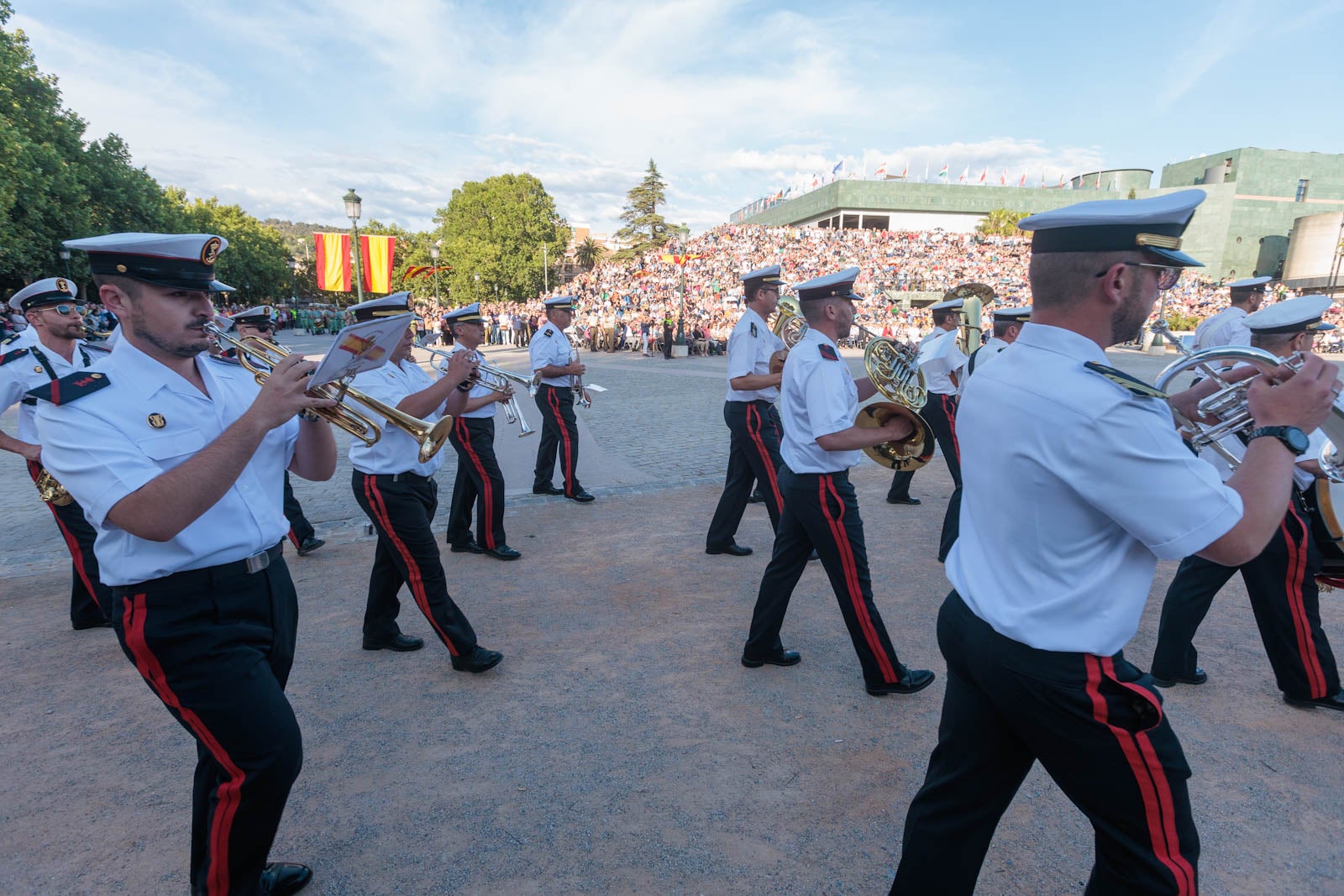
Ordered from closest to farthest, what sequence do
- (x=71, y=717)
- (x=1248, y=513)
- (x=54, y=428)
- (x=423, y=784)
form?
1. (x=1248, y=513)
2. (x=54, y=428)
3. (x=423, y=784)
4. (x=71, y=717)

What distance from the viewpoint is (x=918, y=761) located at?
125 inches

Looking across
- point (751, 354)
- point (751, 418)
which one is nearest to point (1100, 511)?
point (751, 418)

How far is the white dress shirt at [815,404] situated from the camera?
338 cm

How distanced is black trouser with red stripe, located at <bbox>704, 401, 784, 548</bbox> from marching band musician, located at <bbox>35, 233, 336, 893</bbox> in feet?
13.0

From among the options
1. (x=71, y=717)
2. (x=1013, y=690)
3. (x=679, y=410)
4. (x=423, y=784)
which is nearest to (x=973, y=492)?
(x=1013, y=690)

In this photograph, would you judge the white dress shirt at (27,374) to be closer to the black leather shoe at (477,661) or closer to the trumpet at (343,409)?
the trumpet at (343,409)

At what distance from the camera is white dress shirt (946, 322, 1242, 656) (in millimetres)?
1500

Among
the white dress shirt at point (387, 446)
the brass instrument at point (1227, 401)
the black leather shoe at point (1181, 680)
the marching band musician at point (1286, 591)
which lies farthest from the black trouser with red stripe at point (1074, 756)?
the white dress shirt at point (387, 446)

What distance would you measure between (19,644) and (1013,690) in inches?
230

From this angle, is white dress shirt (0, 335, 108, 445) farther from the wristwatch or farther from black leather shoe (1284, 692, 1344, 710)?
black leather shoe (1284, 692, 1344, 710)

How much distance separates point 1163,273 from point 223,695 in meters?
2.78

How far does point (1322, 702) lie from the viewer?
3553mm

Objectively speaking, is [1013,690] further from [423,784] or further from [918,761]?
[423,784]

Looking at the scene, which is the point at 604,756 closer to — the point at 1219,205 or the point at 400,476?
the point at 400,476
